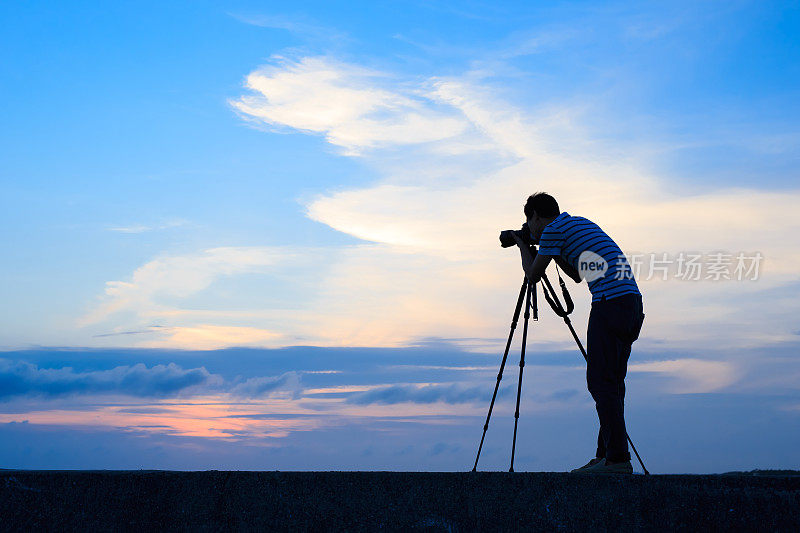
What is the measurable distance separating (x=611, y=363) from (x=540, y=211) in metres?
1.52

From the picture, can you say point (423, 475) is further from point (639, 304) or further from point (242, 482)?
point (639, 304)

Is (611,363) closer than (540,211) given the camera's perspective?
Yes

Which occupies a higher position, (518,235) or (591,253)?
(518,235)

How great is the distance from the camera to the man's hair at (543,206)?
680 cm

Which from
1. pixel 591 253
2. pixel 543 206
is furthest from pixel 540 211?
pixel 591 253

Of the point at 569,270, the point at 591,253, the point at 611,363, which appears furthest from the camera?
the point at 569,270

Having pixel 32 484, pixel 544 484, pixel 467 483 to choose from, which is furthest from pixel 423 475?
pixel 32 484

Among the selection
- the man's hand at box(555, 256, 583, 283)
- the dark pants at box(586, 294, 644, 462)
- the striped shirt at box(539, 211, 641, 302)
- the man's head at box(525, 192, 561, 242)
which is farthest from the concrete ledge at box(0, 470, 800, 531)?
the man's head at box(525, 192, 561, 242)

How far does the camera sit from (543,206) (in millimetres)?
6797

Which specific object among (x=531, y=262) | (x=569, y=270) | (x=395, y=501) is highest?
(x=531, y=262)

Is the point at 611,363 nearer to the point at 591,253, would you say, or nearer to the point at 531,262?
the point at 591,253

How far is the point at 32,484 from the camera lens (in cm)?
543

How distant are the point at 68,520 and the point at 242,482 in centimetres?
128

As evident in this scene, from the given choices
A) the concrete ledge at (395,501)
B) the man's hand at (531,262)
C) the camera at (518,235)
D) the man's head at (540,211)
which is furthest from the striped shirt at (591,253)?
the concrete ledge at (395,501)
